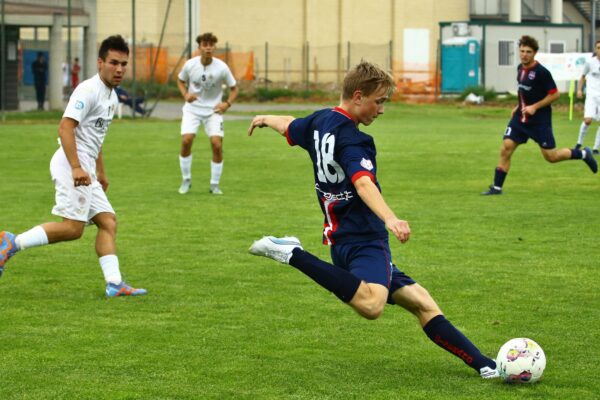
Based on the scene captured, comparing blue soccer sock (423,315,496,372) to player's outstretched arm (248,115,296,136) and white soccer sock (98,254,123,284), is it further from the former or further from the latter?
white soccer sock (98,254,123,284)

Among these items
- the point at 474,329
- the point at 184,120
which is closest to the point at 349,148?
the point at 474,329

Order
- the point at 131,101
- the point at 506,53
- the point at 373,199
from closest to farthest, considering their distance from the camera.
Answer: the point at 373,199, the point at 131,101, the point at 506,53

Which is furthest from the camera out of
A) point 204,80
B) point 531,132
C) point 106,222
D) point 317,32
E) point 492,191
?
point 317,32

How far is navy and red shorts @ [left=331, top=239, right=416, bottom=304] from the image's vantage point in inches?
242

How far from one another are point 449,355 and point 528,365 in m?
0.86

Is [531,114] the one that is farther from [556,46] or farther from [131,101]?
[556,46]

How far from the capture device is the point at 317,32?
5825 cm

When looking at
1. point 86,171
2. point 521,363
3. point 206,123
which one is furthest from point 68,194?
point 206,123

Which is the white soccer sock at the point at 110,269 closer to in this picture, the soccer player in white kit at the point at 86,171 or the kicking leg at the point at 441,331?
the soccer player in white kit at the point at 86,171

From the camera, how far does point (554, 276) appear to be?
9594mm

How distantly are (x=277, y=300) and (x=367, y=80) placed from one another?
2.86 m

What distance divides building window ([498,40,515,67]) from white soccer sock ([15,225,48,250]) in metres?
45.2

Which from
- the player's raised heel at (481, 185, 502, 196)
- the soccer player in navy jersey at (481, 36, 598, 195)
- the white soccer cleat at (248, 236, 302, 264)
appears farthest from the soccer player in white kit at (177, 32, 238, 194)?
the white soccer cleat at (248, 236, 302, 264)

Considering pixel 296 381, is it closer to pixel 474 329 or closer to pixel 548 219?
pixel 474 329
